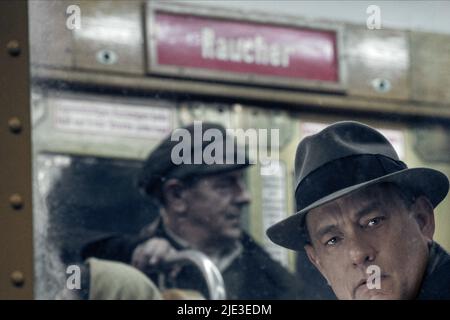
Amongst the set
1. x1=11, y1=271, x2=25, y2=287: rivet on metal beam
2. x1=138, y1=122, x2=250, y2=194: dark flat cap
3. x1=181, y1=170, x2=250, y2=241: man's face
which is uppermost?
x1=138, y1=122, x2=250, y2=194: dark flat cap

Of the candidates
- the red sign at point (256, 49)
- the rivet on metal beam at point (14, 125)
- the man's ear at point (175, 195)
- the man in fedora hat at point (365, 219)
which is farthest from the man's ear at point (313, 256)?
the rivet on metal beam at point (14, 125)

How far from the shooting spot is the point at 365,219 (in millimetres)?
3018

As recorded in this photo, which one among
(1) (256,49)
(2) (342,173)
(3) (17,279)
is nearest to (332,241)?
(2) (342,173)

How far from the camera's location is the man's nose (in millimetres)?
2939

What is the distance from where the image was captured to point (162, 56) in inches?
129

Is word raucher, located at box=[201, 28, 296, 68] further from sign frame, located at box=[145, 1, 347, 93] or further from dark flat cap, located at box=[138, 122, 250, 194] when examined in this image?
dark flat cap, located at box=[138, 122, 250, 194]

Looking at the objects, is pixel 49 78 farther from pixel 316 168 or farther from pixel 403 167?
pixel 403 167

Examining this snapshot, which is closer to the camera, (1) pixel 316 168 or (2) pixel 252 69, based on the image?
(1) pixel 316 168

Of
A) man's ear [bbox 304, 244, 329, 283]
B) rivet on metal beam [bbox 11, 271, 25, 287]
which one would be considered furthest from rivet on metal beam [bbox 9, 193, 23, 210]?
man's ear [bbox 304, 244, 329, 283]

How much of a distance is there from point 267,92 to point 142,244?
0.75 metres

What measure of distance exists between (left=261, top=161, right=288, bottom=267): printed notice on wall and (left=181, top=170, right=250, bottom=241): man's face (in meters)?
0.10

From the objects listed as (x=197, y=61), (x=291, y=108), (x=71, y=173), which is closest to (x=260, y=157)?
(x=291, y=108)

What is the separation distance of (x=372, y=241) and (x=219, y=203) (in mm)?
678

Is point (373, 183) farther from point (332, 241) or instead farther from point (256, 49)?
point (256, 49)
